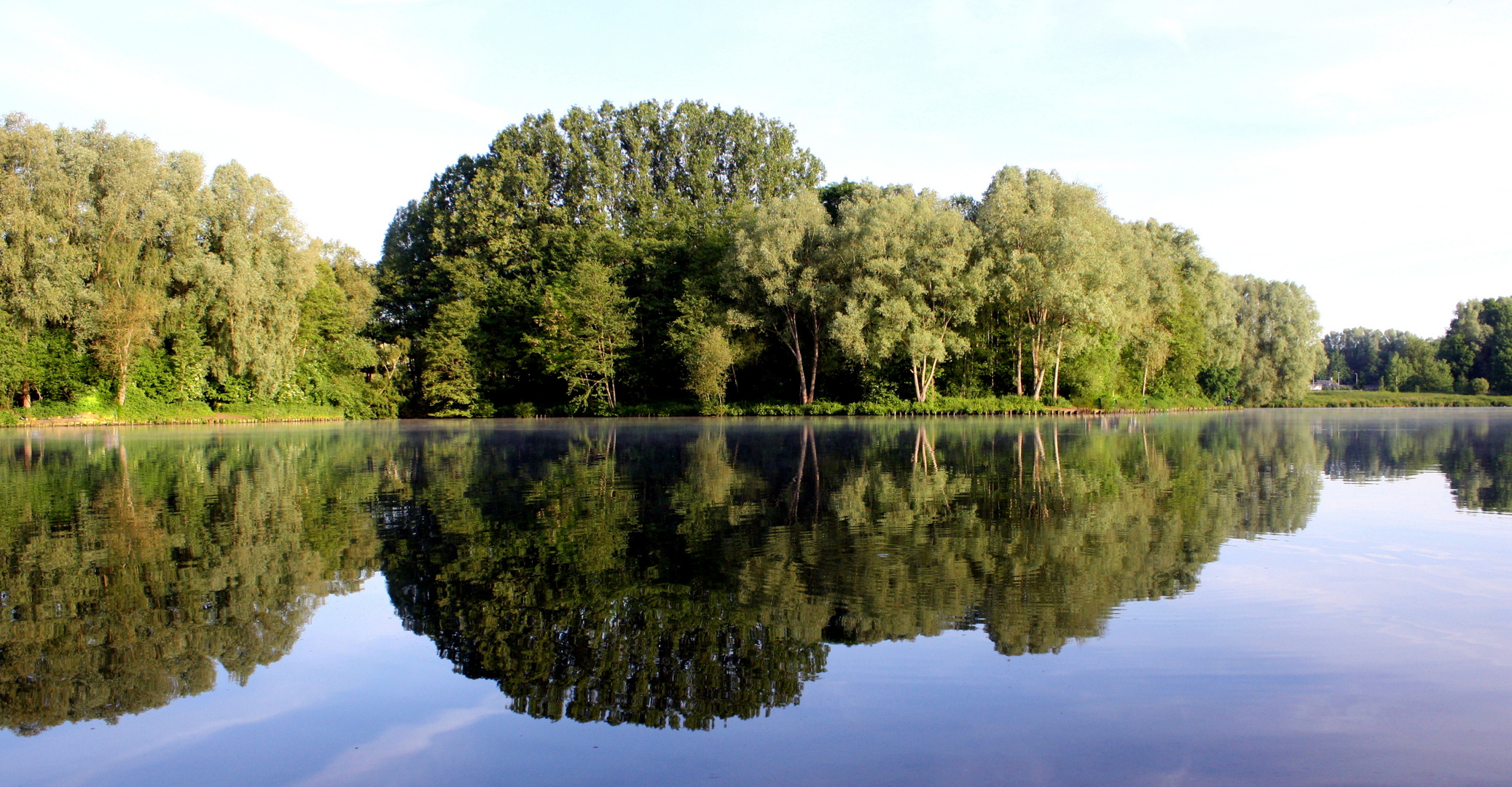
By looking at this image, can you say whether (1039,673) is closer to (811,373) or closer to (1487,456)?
(1487,456)

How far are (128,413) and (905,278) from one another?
42365mm

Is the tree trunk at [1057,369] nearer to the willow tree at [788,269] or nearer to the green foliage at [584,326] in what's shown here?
the willow tree at [788,269]

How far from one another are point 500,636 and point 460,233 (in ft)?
192

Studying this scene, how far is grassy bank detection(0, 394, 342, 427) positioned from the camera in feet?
149

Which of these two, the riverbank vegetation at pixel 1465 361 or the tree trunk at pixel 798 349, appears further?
the riverbank vegetation at pixel 1465 361

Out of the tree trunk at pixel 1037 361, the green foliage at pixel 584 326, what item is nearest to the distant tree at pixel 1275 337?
the tree trunk at pixel 1037 361

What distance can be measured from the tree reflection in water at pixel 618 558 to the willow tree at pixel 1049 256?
90.7 feet

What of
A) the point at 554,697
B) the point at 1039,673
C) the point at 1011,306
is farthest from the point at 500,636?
the point at 1011,306

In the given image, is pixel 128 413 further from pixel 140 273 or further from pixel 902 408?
pixel 902 408

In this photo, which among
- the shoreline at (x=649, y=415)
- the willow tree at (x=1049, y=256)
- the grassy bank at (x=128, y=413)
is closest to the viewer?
the grassy bank at (x=128, y=413)

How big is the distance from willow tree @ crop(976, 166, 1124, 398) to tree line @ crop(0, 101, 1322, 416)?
16cm

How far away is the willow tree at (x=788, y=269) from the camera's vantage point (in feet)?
164

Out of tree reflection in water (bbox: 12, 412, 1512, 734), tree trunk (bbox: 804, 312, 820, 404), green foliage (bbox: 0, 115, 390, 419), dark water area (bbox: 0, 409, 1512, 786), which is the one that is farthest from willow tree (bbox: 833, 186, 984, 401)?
dark water area (bbox: 0, 409, 1512, 786)

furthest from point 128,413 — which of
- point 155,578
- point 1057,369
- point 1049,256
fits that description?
point 1057,369
